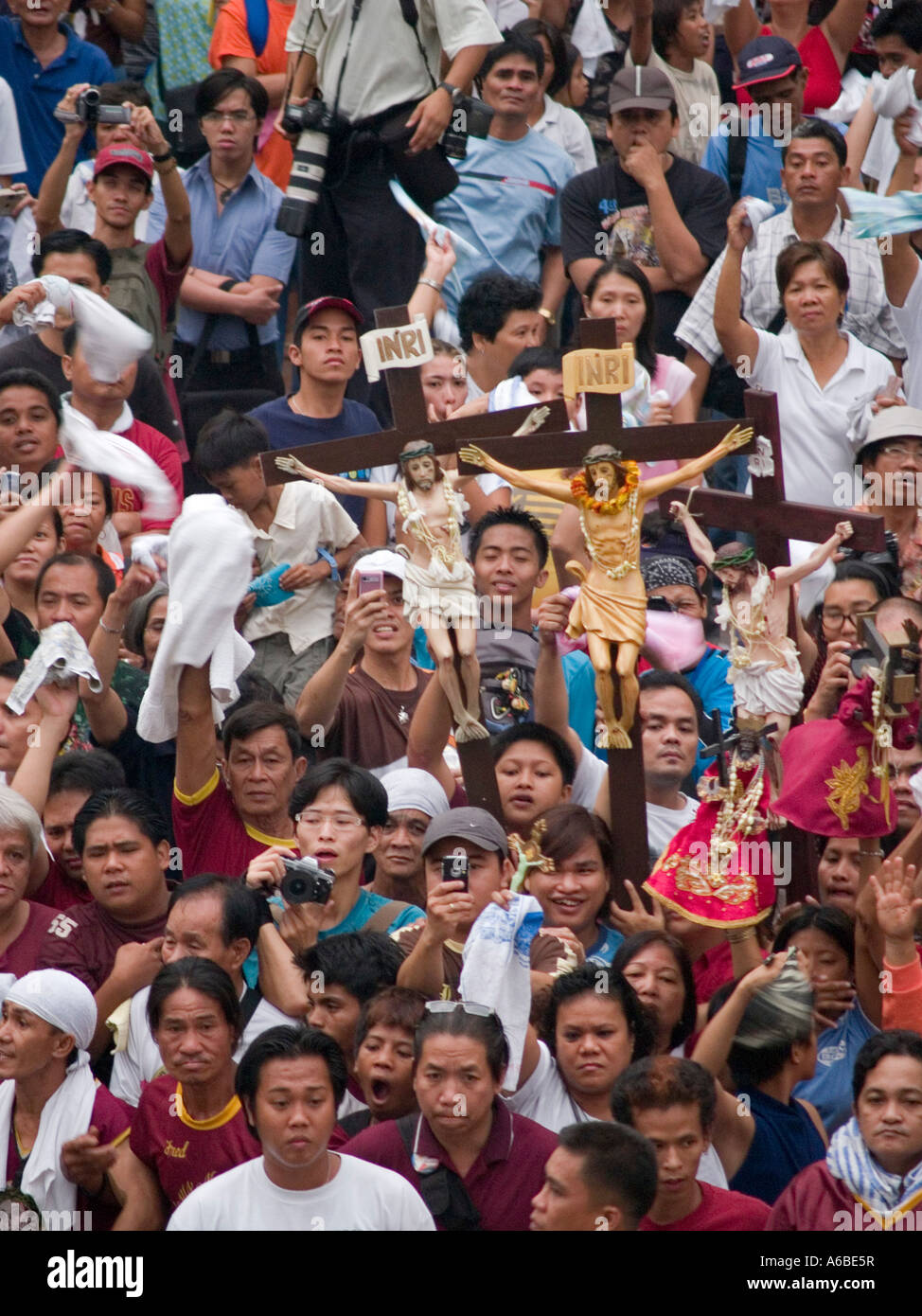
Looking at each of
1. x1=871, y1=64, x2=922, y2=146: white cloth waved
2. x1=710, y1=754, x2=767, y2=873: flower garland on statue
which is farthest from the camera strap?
x1=710, y1=754, x2=767, y2=873: flower garland on statue

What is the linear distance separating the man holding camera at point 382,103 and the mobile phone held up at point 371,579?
225 centimetres

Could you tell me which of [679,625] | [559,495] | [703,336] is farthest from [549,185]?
[559,495]

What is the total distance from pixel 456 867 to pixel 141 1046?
39.9 inches

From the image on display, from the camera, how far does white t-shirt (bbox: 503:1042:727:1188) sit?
19.9 feet

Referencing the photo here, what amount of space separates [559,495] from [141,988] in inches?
73.2

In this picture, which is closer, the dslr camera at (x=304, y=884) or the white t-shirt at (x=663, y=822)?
the dslr camera at (x=304, y=884)

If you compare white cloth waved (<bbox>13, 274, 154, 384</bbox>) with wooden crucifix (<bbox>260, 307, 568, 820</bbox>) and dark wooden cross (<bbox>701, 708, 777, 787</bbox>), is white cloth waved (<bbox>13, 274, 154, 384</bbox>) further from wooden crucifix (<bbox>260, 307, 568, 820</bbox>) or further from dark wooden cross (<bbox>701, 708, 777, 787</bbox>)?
dark wooden cross (<bbox>701, 708, 777, 787</bbox>)

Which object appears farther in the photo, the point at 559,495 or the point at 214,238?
the point at 214,238

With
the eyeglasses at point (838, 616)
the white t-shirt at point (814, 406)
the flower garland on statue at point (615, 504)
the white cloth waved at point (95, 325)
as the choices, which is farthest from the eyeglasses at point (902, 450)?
the white cloth waved at point (95, 325)

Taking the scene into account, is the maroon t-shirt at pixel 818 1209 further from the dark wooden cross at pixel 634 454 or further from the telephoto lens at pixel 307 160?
the telephoto lens at pixel 307 160

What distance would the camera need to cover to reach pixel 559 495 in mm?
6691

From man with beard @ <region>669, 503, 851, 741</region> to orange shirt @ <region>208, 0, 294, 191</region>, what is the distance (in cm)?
444

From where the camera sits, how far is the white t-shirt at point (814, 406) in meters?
8.38
